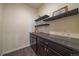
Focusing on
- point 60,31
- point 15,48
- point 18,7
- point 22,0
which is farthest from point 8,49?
point 22,0

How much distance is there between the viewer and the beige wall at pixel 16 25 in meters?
3.64

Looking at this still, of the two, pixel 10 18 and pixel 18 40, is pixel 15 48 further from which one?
pixel 10 18

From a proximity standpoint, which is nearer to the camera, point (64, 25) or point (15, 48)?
point (64, 25)

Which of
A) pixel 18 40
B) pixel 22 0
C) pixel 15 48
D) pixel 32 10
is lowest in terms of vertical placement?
pixel 15 48

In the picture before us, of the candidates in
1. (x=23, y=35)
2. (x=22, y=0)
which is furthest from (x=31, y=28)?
(x=22, y=0)

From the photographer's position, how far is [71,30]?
2092mm

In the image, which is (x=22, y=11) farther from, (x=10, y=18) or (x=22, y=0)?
(x=22, y=0)

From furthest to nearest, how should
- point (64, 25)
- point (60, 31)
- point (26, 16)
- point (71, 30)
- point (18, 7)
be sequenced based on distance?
point (26, 16) → point (18, 7) → point (60, 31) → point (64, 25) → point (71, 30)

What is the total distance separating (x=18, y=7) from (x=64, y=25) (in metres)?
2.86

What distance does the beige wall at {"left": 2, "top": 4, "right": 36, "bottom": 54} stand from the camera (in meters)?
3.64

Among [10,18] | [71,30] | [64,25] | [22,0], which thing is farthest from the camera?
[10,18]

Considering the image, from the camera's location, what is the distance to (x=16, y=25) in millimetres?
4195

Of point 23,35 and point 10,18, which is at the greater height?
point 10,18

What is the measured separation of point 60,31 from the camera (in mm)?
2568
